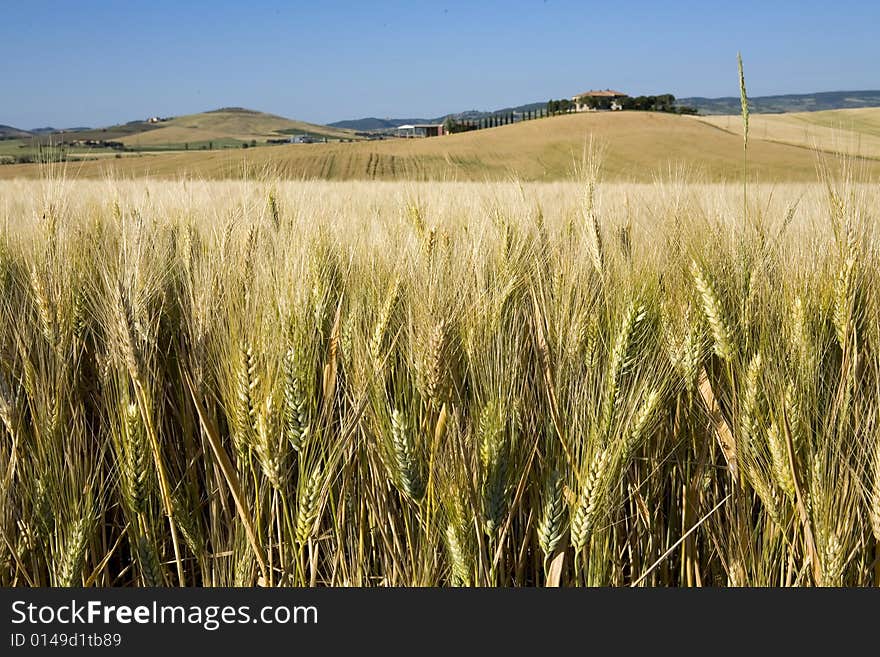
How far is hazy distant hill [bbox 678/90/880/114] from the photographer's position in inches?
5994

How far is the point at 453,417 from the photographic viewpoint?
1220 millimetres

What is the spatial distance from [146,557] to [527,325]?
1.02 metres

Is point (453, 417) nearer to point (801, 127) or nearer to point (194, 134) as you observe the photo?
point (801, 127)

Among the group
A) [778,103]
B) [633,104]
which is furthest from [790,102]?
[633,104]

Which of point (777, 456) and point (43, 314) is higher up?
point (43, 314)

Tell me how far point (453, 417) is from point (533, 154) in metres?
35.2

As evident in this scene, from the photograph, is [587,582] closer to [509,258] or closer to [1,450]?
[509,258]

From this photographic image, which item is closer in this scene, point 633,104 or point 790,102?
point 633,104

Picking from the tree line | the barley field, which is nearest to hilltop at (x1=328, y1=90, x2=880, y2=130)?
the tree line

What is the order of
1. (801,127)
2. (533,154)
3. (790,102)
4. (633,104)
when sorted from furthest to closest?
1. (790,102)
2. (633,104)
3. (801,127)
4. (533,154)

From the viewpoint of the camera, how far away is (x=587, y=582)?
127 cm

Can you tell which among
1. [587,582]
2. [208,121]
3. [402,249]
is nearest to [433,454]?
[587,582]

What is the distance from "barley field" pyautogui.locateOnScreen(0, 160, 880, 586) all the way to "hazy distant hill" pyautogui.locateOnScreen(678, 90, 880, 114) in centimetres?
16864

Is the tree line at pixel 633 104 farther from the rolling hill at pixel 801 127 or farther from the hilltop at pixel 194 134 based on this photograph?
the hilltop at pixel 194 134
